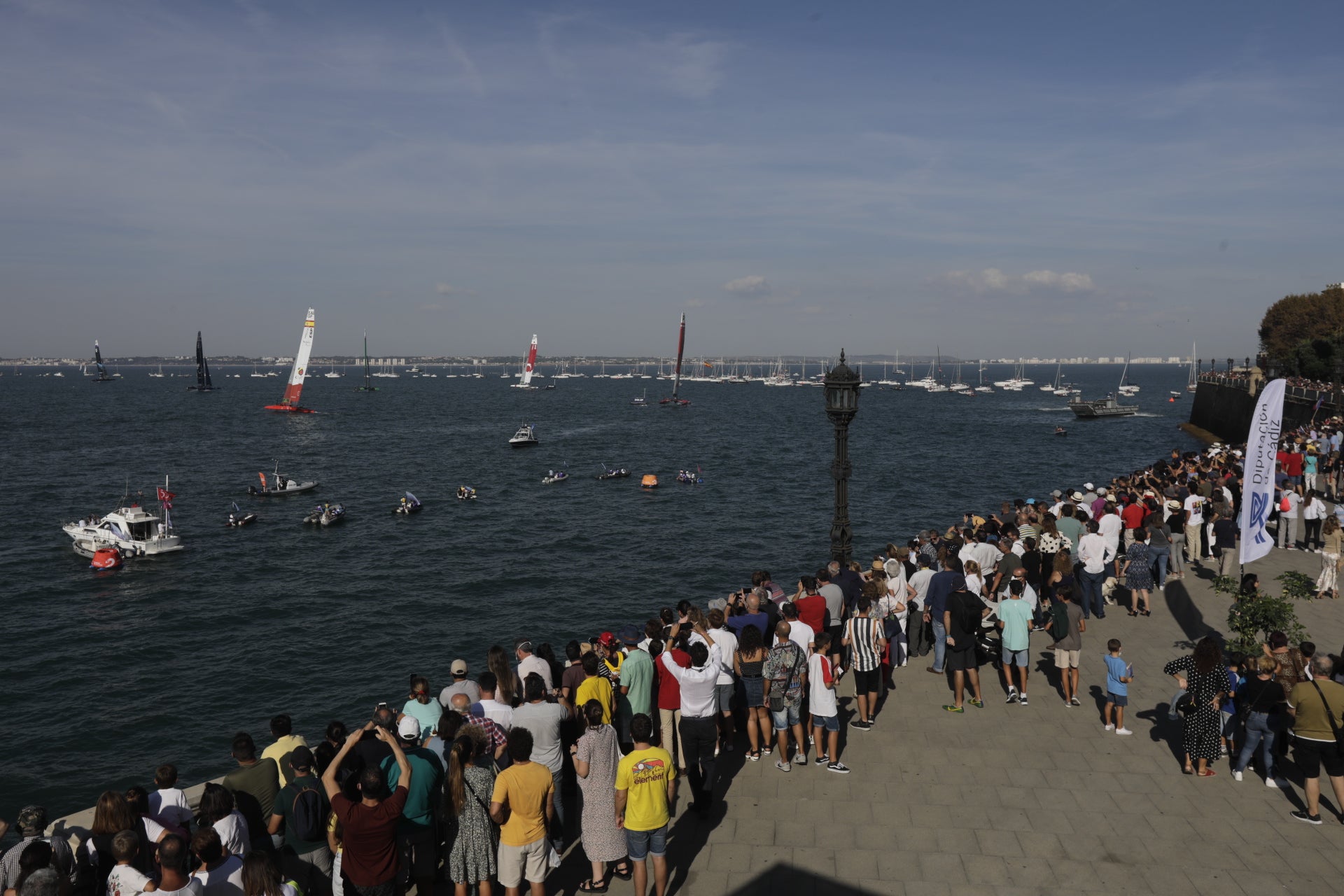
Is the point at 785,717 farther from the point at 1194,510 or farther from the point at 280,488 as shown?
the point at 280,488

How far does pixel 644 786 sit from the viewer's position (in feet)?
20.3

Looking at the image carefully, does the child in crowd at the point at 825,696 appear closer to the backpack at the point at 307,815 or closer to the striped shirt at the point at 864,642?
the striped shirt at the point at 864,642

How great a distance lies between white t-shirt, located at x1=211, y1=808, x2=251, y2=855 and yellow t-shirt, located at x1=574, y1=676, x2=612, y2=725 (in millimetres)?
2792

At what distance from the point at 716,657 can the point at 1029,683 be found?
565 cm

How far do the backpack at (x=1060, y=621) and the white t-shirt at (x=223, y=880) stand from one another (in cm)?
902

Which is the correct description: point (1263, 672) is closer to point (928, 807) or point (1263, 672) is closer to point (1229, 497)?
point (928, 807)

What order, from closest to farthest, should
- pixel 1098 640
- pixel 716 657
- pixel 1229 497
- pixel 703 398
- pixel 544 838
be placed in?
1. pixel 544 838
2. pixel 716 657
3. pixel 1098 640
4. pixel 1229 497
5. pixel 703 398

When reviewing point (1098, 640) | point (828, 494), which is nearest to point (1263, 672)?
point (1098, 640)

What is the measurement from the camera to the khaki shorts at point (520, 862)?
6004mm

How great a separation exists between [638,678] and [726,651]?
102 cm

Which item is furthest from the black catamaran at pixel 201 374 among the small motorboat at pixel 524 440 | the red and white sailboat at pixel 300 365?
the small motorboat at pixel 524 440

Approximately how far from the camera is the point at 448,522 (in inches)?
1656

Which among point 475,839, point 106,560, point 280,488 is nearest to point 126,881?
point 475,839

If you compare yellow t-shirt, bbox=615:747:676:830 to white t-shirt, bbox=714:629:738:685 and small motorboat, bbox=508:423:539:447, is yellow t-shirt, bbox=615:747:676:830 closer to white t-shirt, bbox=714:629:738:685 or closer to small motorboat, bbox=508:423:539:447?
white t-shirt, bbox=714:629:738:685
